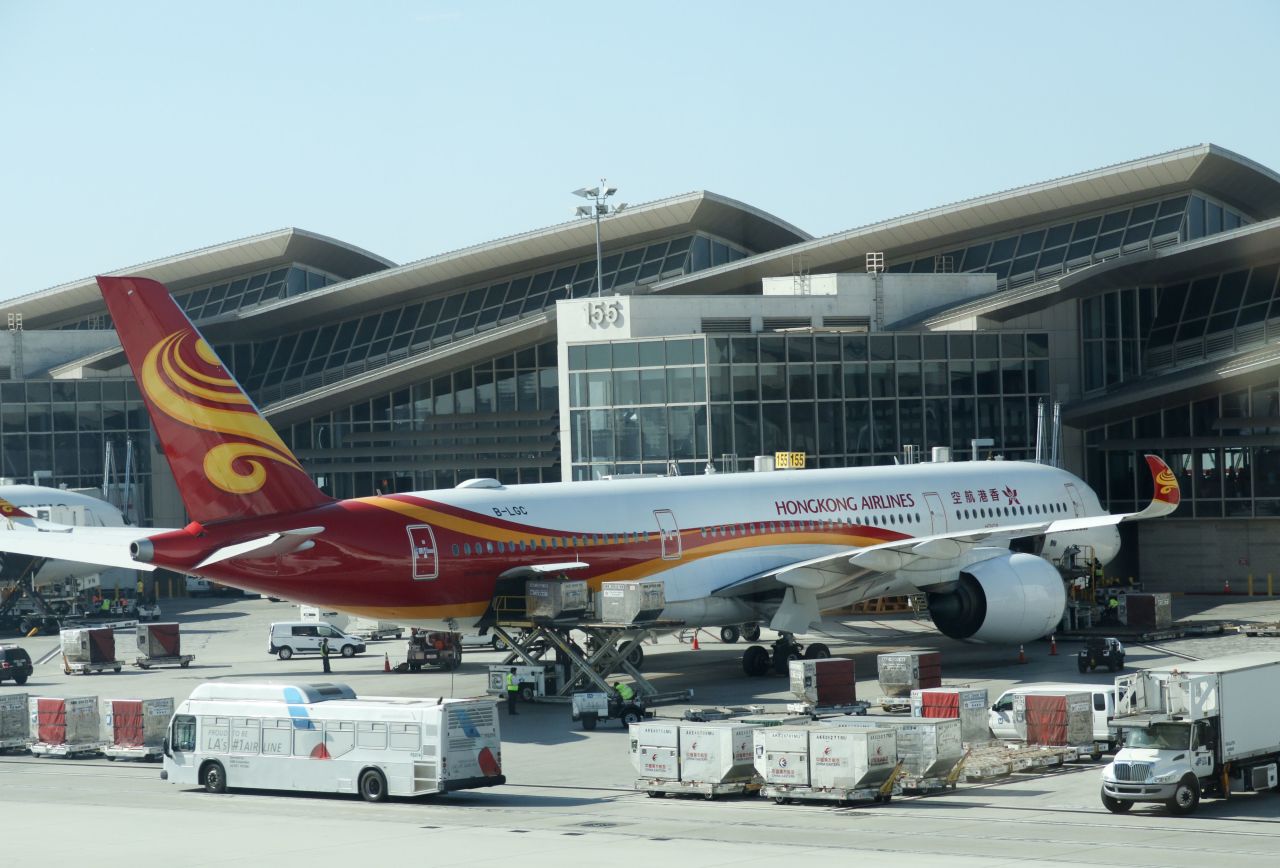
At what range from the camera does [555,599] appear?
142ft

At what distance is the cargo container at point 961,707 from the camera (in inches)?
1415

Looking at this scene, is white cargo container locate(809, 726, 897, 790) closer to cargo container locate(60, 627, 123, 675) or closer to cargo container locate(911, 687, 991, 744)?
cargo container locate(911, 687, 991, 744)

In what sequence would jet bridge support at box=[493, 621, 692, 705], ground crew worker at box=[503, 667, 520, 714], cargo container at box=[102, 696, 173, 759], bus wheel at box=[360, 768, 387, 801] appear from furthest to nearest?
ground crew worker at box=[503, 667, 520, 714]
jet bridge support at box=[493, 621, 692, 705]
cargo container at box=[102, 696, 173, 759]
bus wheel at box=[360, 768, 387, 801]

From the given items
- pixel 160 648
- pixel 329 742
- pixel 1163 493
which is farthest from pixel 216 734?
pixel 1163 493

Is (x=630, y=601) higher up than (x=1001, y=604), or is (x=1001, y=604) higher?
(x=630, y=601)

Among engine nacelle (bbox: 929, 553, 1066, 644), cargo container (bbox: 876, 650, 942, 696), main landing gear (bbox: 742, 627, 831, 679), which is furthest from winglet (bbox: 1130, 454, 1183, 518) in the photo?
cargo container (bbox: 876, 650, 942, 696)

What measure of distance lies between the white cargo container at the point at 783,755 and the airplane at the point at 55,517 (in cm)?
4672

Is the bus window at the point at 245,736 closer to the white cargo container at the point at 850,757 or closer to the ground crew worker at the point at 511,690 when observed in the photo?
the ground crew worker at the point at 511,690

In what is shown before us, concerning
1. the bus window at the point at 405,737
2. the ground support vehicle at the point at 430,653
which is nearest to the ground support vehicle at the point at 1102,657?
the ground support vehicle at the point at 430,653

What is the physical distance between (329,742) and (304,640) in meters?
26.7

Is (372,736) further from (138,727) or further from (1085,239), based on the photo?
(1085,239)

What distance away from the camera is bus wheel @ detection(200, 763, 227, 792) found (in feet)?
116

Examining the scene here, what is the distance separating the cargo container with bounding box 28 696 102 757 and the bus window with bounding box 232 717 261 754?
8.31 metres

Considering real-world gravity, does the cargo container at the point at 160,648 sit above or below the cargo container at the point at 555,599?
below
